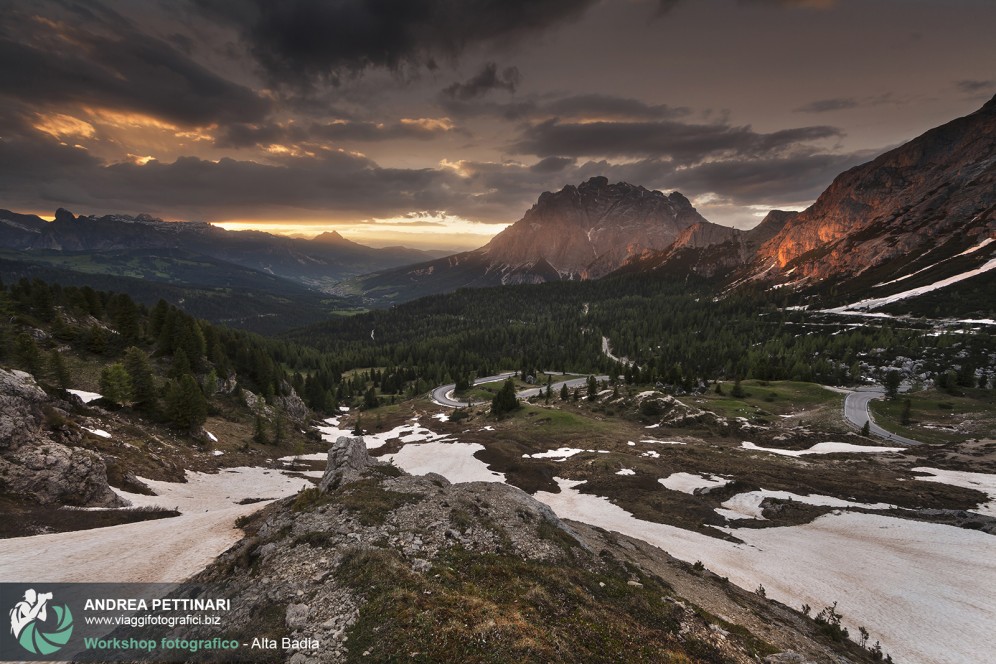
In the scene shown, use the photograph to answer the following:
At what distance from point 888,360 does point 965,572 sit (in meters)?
143

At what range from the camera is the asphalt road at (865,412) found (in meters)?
71.2

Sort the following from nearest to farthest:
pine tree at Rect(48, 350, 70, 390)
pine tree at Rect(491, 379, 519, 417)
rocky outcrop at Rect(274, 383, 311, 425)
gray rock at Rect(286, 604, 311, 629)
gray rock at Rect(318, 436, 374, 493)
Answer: gray rock at Rect(286, 604, 311, 629)
gray rock at Rect(318, 436, 374, 493)
pine tree at Rect(48, 350, 70, 390)
rocky outcrop at Rect(274, 383, 311, 425)
pine tree at Rect(491, 379, 519, 417)

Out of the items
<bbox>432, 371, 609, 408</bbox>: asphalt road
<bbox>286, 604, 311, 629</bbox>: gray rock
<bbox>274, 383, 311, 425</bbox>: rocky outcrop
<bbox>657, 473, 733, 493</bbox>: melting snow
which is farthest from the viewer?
<bbox>432, 371, 609, 408</bbox>: asphalt road

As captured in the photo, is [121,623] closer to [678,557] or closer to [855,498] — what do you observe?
[678,557]

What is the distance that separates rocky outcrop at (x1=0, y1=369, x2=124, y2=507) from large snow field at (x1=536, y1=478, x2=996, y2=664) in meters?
39.0

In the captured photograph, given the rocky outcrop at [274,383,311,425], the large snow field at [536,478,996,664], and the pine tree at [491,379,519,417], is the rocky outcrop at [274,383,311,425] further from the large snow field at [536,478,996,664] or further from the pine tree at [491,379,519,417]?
→ the large snow field at [536,478,996,664]

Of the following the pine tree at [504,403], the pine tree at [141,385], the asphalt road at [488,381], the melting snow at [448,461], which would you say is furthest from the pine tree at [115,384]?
the asphalt road at [488,381]

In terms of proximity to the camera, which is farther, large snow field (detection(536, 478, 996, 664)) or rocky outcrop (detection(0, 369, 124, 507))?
rocky outcrop (detection(0, 369, 124, 507))

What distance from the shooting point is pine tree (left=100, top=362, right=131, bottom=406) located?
44.5 metres

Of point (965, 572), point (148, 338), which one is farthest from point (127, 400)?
point (965, 572)

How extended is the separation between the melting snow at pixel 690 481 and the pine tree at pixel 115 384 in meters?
65.7

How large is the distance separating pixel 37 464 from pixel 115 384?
72.9 ft

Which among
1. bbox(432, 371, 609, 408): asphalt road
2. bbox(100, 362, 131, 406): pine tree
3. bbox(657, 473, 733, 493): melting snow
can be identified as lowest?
bbox(432, 371, 609, 408): asphalt road

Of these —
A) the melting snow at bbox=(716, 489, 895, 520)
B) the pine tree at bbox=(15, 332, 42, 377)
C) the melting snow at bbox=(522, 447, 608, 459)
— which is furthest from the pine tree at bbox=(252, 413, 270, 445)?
the melting snow at bbox=(716, 489, 895, 520)
